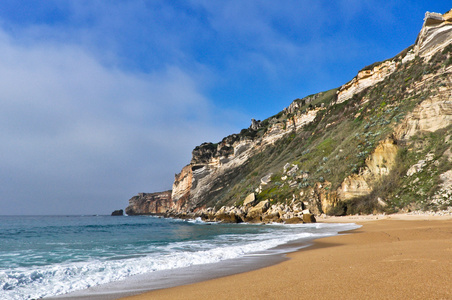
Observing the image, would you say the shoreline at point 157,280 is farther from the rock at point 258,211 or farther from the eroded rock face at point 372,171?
the rock at point 258,211

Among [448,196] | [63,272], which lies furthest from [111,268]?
[448,196]

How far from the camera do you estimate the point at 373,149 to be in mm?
34562

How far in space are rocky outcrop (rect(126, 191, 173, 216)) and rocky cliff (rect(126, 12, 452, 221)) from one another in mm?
100387

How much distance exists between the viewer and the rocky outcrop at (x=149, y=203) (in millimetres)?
160012

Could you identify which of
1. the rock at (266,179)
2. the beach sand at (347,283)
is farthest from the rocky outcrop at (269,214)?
the beach sand at (347,283)

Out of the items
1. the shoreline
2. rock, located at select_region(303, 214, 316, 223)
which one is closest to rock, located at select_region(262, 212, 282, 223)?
rock, located at select_region(303, 214, 316, 223)

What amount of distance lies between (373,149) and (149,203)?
15825 cm

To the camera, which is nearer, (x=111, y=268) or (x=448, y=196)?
(x=111, y=268)

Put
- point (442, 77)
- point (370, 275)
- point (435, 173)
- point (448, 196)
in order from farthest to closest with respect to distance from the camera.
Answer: point (442, 77) < point (435, 173) < point (448, 196) < point (370, 275)

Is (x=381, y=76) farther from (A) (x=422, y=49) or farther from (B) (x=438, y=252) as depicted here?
(B) (x=438, y=252)

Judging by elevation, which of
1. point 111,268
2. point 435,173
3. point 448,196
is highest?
point 435,173

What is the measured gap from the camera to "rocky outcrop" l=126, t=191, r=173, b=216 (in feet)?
525

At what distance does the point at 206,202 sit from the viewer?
78.4 m

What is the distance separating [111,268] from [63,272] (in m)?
1.55
